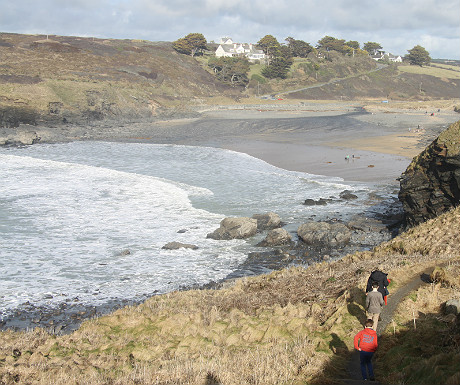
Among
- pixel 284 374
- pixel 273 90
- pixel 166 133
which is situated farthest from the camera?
pixel 273 90

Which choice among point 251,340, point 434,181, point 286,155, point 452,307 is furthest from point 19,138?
point 452,307

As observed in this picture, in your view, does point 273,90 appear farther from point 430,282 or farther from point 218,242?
point 430,282

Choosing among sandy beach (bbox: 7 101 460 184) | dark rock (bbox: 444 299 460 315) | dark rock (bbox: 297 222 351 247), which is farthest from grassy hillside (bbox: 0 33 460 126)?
dark rock (bbox: 444 299 460 315)

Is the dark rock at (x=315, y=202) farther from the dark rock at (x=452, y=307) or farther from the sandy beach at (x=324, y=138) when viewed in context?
the dark rock at (x=452, y=307)

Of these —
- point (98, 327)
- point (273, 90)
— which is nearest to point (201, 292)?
point (98, 327)

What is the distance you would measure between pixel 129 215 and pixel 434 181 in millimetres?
15368

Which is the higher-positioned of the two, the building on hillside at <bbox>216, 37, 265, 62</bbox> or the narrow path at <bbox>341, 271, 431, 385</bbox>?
the building on hillside at <bbox>216, 37, 265, 62</bbox>

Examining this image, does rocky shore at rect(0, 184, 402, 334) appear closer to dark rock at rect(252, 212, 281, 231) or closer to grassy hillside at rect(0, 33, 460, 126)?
dark rock at rect(252, 212, 281, 231)

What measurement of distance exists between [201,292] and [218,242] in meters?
7.72

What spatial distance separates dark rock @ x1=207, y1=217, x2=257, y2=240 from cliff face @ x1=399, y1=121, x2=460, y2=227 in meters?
7.36

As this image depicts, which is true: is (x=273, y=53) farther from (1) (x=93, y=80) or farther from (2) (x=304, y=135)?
(2) (x=304, y=135)

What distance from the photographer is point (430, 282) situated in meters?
10.5

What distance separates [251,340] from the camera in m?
9.38

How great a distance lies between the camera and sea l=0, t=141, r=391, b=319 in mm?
16500
